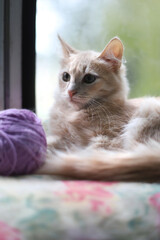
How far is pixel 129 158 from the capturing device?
822 millimetres

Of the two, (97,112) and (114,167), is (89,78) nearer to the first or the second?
(97,112)

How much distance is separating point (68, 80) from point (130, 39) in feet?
1.93

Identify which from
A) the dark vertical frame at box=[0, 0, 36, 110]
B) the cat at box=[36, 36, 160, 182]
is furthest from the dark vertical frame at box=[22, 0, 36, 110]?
the cat at box=[36, 36, 160, 182]

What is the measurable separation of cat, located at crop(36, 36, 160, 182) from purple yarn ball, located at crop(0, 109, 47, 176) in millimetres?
46

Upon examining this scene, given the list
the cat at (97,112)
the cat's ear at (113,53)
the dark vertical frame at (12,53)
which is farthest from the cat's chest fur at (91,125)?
the dark vertical frame at (12,53)

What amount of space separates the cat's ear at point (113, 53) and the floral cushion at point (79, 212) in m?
0.83

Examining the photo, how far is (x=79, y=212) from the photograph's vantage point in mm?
592

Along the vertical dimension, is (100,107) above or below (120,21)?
below

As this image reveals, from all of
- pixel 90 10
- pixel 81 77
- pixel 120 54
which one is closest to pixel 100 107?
pixel 81 77

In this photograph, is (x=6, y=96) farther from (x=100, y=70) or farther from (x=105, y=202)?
(x=105, y=202)

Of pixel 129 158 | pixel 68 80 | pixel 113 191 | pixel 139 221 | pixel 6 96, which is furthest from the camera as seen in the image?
pixel 6 96

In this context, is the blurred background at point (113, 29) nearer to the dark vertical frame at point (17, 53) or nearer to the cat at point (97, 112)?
the dark vertical frame at point (17, 53)

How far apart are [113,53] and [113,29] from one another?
44 centimetres

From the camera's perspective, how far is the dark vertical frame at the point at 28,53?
5.35 ft
